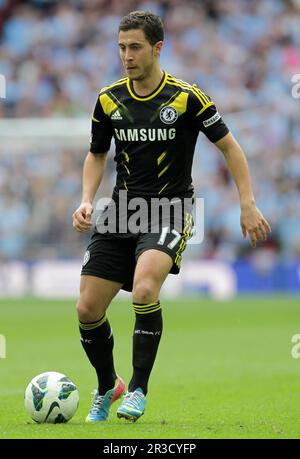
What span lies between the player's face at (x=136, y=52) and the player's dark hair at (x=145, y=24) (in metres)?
0.03

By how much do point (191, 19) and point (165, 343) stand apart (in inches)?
548

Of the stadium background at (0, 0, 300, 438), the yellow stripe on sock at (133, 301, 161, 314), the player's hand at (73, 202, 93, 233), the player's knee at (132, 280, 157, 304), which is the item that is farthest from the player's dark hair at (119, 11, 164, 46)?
the stadium background at (0, 0, 300, 438)

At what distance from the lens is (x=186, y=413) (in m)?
6.88

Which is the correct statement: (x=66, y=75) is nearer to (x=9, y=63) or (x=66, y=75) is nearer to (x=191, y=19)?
(x=9, y=63)

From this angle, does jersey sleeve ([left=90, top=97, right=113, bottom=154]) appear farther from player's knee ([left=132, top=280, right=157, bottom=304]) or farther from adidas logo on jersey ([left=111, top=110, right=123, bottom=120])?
player's knee ([left=132, top=280, right=157, bottom=304])

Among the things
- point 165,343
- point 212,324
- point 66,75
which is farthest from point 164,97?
point 66,75

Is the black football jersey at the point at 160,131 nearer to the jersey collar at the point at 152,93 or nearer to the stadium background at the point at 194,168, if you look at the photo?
the jersey collar at the point at 152,93

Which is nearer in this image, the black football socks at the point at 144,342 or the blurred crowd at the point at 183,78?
the black football socks at the point at 144,342

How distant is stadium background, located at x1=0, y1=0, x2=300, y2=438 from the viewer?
51.7ft

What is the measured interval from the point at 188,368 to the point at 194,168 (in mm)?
12367

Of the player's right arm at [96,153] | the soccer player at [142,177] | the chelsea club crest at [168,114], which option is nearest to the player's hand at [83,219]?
A: the soccer player at [142,177]

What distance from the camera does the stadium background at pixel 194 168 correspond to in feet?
51.7

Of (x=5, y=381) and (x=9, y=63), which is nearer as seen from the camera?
(x=5, y=381)

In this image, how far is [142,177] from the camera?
6.53 meters
